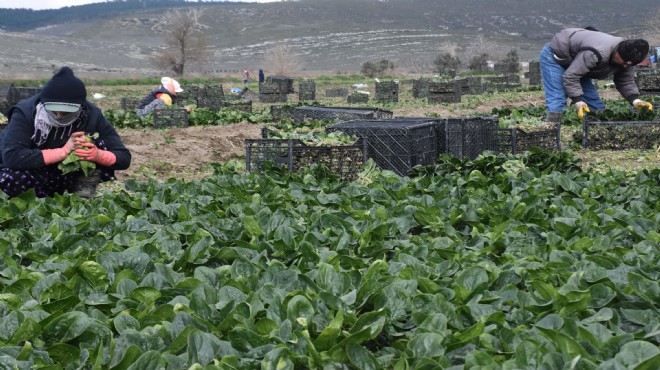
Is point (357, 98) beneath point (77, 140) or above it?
beneath

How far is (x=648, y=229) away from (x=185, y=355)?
240cm

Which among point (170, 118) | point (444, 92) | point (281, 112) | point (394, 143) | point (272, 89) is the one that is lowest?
point (272, 89)

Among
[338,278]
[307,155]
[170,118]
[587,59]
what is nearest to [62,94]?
[307,155]

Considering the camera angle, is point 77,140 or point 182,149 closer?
point 77,140

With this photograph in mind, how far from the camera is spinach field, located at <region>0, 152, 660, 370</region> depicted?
7.83 ft

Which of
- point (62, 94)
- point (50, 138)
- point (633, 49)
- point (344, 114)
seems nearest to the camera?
point (62, 94)

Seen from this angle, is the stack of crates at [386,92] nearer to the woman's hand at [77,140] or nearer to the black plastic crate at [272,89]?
the black plastic crate at [272,89]

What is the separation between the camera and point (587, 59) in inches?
409

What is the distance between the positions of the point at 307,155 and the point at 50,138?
7.97ft

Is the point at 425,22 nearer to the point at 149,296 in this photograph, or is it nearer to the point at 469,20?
the point at 469,20

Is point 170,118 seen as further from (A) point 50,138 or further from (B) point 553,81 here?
(A) point 50,138

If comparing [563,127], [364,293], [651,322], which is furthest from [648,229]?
[563,127]

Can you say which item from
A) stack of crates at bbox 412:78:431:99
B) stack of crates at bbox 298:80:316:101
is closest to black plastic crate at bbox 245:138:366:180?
stack of crates at bbox 412:78:431:99

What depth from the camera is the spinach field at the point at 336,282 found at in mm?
2387
